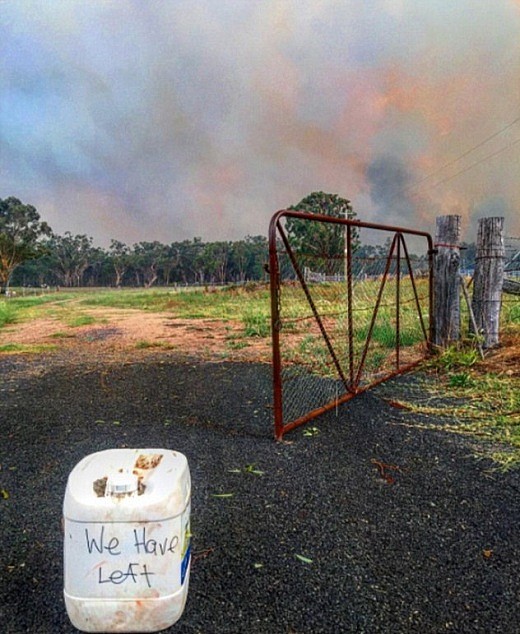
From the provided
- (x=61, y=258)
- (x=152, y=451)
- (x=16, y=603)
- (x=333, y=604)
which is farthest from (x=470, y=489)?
(x=61, y=258)

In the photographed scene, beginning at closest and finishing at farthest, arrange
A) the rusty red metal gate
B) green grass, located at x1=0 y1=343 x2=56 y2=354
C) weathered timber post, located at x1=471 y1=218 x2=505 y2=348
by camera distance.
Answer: the rusty red metal gate → weathered timber post, located at x1=471 y1=218 x2=505 y2=348 → green grass, located at x1=0 y1=343 x2=56 y2=354

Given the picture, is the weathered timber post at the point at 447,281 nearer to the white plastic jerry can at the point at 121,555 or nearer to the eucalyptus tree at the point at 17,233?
the white plastic jerry can at the point at 121,555

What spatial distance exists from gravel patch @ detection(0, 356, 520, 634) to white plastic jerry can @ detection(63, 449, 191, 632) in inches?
9.0

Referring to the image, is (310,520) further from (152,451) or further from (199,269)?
(199,269)

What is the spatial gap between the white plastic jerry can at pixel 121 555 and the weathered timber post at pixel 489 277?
4.66m

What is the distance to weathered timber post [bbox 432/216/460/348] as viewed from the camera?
500 centimetres

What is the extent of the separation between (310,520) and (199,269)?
60578 millimetres

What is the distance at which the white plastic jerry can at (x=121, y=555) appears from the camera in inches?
50.0

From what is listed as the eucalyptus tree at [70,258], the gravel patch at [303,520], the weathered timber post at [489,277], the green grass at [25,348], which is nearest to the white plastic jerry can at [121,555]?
the gravel patch at [303,520]

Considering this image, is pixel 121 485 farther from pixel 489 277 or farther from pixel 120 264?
pixel 120 264

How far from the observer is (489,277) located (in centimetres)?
488

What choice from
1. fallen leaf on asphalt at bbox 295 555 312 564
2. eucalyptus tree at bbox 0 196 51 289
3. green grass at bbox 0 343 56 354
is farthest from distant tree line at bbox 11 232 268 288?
fallen leaf on asphalt at bbox 295 555 312 564

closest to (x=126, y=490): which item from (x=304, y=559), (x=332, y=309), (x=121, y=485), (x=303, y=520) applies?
(x=121, y=485)

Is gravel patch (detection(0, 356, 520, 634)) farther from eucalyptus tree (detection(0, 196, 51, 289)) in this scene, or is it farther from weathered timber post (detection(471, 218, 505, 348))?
eucalyptus tree (detection(0, 196, 51, 289))
